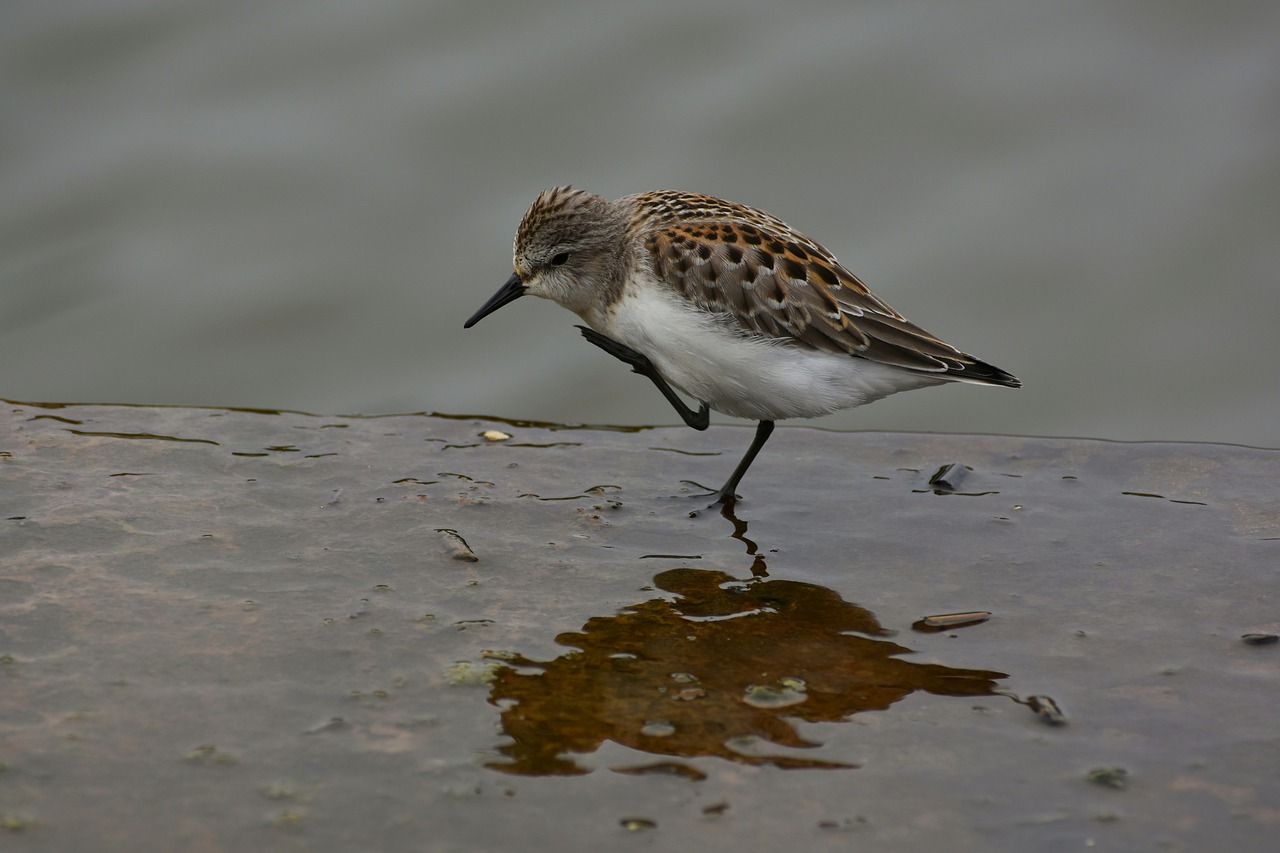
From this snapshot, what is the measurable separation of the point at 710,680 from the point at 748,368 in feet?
6.64

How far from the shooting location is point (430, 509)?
5.12 metres

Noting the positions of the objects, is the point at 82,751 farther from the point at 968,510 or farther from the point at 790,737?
the point at 968,510

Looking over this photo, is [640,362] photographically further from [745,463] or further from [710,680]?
[710,680]

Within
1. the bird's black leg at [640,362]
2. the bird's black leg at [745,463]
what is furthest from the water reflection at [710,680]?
the bird's black leg at [640,362]

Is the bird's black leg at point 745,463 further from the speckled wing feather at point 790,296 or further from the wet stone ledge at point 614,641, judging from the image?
the speckled wing feather at point 790,296

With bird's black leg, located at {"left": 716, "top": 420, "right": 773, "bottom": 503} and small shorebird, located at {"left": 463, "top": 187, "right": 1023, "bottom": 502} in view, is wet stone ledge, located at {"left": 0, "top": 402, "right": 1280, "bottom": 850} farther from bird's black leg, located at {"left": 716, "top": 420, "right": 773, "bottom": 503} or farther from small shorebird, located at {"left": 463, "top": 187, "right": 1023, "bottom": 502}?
small shorebird, located at {"left": 463, "top": 187, "right": 1023, "bottom": 502}

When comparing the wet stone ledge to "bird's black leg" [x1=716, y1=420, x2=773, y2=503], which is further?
"bird's black leg" [x1=716, y1=420, x2=773, y2=503]

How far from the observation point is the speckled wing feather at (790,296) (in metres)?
5.66

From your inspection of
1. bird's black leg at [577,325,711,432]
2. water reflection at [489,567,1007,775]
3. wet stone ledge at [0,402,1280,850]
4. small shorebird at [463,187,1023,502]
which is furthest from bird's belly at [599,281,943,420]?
water reflection at [489,567,1007,775]

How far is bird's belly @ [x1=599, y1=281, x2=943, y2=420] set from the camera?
5.64 m

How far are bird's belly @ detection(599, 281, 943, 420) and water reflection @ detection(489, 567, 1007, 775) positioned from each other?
4.22 feet

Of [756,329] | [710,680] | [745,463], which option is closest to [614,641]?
[710,680]

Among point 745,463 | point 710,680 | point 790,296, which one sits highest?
point 790,296

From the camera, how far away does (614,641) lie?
4.14 meters
